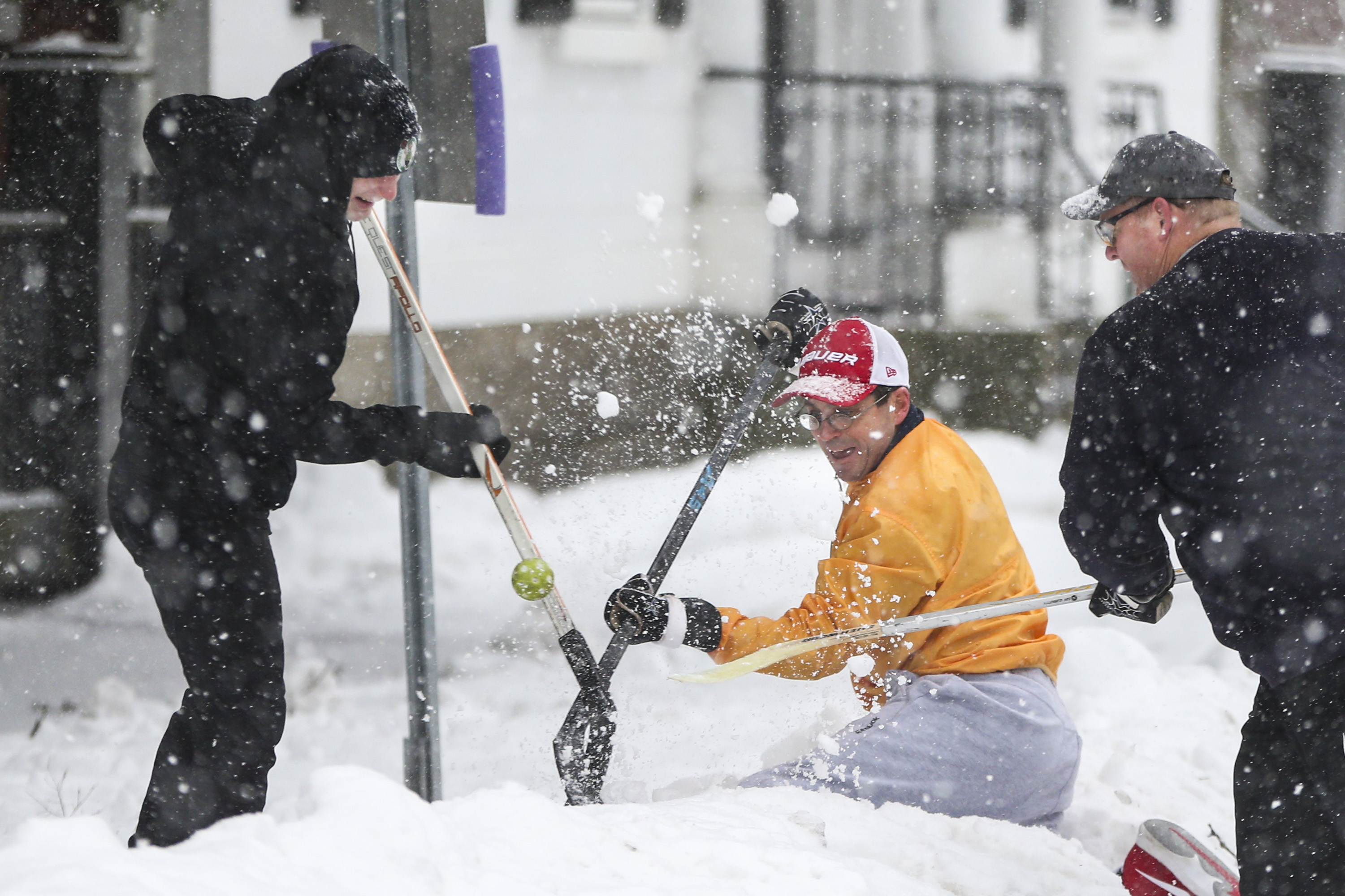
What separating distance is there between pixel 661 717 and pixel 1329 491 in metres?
2.84

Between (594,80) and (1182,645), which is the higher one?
(594,80)

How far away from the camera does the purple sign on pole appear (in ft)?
9.96

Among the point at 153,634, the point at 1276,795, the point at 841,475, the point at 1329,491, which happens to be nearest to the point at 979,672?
the point at 841,475

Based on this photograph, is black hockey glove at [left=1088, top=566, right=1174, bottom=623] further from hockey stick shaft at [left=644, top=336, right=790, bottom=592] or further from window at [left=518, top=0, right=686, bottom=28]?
window at [left=518, top=0, right=686, bottom=28]

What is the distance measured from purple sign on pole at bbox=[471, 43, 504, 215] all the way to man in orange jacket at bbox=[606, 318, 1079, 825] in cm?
103

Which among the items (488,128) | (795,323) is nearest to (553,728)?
(795,323)

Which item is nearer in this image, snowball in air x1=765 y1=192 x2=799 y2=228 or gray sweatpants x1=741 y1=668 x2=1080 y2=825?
gray sweatpants x1=741 y1=668 x2=1080 y2=825

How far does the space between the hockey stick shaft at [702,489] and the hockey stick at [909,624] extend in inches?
10.7

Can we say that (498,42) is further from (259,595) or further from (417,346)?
(259,595)

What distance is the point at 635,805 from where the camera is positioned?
229 centimetres

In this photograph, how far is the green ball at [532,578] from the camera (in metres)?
2.80

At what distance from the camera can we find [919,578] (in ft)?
8.89

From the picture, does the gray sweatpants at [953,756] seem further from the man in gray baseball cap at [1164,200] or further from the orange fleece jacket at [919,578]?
the man in gray baseball cap at [1164,200]

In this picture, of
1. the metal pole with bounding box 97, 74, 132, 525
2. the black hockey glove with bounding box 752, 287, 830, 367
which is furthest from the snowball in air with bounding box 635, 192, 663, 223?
the black hockey glove with bounding box 752, 287, 830, 367
